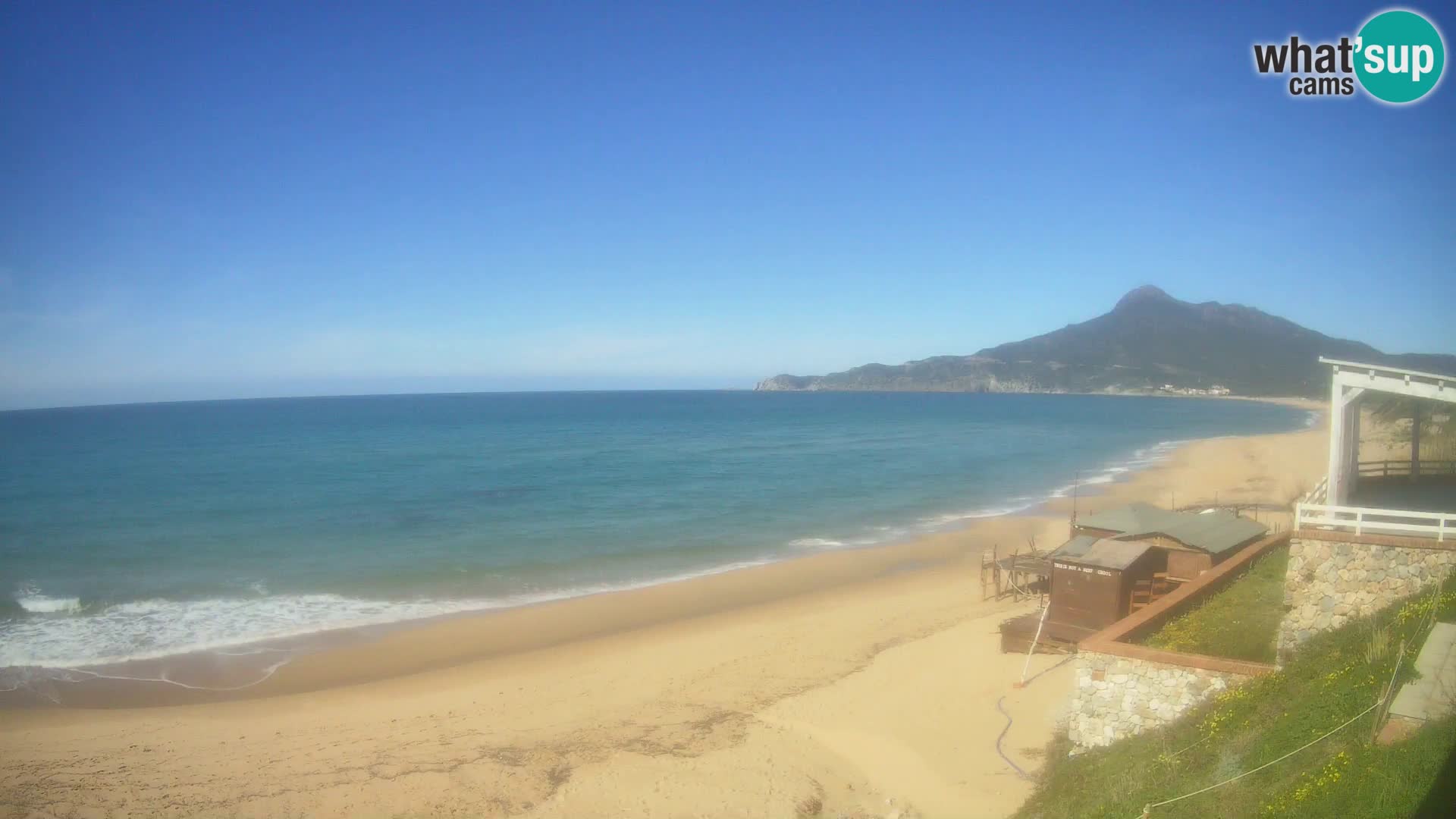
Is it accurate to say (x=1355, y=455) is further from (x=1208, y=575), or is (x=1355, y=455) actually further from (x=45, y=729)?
(x=45, y=729)

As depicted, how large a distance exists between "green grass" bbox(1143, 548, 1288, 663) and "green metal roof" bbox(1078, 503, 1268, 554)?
1779 millimetres

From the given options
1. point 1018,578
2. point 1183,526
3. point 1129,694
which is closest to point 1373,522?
point 1129,694

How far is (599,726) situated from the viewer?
13812 millimetres

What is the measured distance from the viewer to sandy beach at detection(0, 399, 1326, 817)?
1141 cm

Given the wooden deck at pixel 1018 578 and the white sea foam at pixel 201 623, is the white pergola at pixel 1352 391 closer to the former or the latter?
the wooden deck at pixel 1018 578

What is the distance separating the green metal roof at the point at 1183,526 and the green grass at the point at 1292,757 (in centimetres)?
691

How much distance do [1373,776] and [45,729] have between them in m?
19.8

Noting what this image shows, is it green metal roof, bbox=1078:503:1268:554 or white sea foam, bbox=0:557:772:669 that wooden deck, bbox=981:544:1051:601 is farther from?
white sea foam, bbox=0:557:772:669

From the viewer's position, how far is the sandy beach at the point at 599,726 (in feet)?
37.4

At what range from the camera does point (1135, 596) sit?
579 inches

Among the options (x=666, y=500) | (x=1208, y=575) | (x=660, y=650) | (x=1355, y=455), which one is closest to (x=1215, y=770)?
(x=1208, y=575)

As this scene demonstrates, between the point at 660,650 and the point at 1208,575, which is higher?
the point at 1208,575

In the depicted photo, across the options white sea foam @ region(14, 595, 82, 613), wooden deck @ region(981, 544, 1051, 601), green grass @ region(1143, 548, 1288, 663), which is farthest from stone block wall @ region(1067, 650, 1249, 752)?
white sea foam @ region(14, 595, 82, 613)

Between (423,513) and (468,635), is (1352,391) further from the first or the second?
(423,513)
